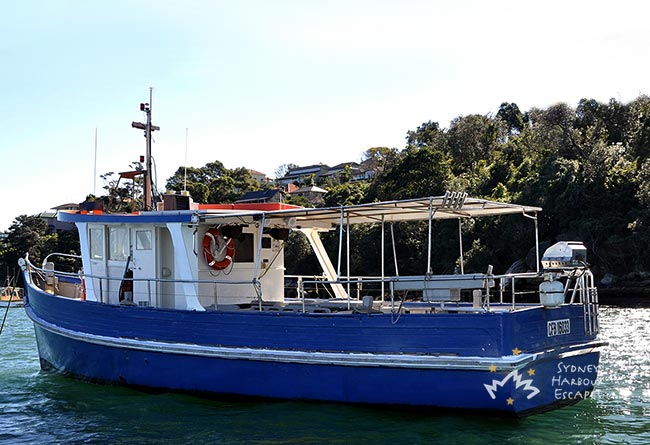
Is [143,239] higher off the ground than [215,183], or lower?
lower

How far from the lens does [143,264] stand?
12.5 meters

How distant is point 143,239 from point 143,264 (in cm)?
44

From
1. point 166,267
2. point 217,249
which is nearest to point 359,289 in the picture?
point 217,249

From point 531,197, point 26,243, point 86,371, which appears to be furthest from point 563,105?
point 86,371

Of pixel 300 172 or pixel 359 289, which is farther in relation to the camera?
pixel 300 172

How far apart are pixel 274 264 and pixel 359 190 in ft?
132

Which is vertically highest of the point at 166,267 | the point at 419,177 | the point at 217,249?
the point at 419,177

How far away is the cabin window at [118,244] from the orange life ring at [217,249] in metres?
1.75

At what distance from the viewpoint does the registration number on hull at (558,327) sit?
9.53 meters

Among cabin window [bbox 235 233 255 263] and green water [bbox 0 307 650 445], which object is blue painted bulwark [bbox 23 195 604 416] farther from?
green water [bbox 0 307 650 445]

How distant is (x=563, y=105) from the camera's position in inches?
2060

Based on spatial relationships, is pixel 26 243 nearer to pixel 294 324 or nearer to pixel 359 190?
pixel 359 190

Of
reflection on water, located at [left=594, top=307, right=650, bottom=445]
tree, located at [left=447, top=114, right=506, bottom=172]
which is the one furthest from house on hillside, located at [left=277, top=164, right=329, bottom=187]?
reflection on water, located at [left=594, top=307, right=650, bottom=445]

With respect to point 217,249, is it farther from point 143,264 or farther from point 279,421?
point 279,421
